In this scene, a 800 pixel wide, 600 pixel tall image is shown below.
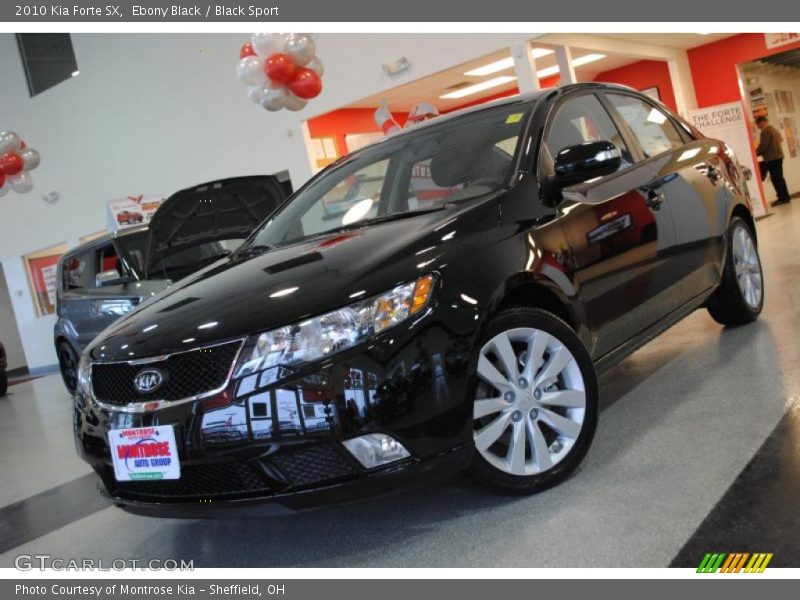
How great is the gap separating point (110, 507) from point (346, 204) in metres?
1.55

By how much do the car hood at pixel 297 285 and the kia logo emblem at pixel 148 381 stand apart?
0.17 ft

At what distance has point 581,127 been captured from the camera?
298 centimetres

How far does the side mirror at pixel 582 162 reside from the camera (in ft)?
8.00

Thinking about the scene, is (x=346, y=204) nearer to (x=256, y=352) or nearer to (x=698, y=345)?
(x=256, y=352)

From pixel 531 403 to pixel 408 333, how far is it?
50cm

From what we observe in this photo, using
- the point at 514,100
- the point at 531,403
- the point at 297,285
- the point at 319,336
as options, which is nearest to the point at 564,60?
the point at 514,100

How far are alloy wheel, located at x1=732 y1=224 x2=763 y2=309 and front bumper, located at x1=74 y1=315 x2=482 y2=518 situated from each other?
229cm

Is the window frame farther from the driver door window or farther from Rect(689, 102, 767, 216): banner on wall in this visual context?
Rect(689, 102, 767, 216): banner on wall

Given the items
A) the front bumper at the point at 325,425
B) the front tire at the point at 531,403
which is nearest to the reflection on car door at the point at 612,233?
the front tire at the point at 531,403

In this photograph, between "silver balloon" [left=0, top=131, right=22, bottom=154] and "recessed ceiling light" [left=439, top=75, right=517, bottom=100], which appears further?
"recessed ceiling light" [left=439, top=75, right=517, bottom=100]

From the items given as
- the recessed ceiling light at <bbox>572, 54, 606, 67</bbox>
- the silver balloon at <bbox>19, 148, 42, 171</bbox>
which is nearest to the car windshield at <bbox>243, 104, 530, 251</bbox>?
the silver balloon at <bbox>19, 148, 42, 171</bbox>

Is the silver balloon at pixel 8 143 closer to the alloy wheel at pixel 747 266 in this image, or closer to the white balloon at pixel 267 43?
the white balloon at pixel 267 43

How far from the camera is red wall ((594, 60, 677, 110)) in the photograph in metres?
13.6
